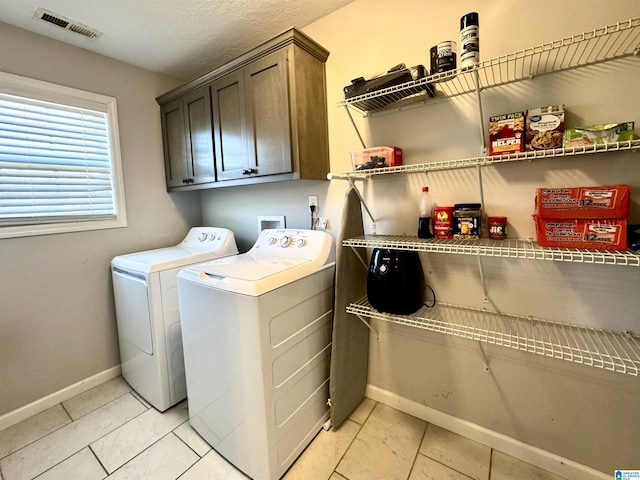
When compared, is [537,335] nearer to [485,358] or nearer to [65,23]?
[485,358]

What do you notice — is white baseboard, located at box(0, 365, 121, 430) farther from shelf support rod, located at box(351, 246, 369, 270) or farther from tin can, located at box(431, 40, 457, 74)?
tin can, located at box(431, 40, 457, 74)

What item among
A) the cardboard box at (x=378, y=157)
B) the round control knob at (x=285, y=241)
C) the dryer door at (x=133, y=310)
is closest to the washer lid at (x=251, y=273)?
the round control knob at (x=285, y=241)

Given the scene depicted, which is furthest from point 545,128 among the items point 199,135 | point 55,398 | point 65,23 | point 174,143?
point 55,398

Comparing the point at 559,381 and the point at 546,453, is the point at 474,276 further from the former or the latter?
the point at 546,453

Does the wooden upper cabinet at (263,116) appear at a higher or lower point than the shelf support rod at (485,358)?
higher

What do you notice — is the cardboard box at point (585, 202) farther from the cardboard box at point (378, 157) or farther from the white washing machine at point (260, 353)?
the white washing machine at point (260, 353)

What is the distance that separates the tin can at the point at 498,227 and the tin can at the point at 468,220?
5cm

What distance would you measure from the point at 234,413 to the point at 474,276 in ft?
4.44

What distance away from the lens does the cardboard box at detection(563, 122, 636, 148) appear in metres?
0.95

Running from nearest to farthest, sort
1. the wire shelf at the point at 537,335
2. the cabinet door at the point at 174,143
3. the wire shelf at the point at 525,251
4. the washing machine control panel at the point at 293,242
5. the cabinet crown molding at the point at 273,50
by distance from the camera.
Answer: the wire shelf at the point at 525,251 < the wire shelf at the point at 537,335 < the cabinet crown molding at the point at 273,50 < the washing machine control panel at the point at 293,242 < the cabinet door at the point at 174,143

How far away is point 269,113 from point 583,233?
5.11 feet

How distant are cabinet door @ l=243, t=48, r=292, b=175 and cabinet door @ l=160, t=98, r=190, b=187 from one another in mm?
765

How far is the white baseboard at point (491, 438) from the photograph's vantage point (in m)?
1.27

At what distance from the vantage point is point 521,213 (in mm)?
1265
